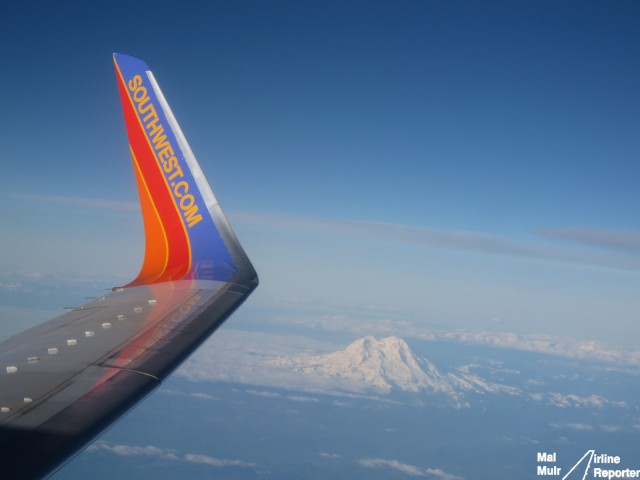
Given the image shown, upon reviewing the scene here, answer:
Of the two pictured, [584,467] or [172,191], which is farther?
[584,467]

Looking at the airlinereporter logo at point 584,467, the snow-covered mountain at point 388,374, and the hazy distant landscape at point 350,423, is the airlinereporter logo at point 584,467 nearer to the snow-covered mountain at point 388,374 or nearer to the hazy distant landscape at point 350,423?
the hazy distant landscape at point 350,423

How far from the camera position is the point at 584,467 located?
100 metres

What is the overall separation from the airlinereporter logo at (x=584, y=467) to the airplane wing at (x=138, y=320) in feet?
359

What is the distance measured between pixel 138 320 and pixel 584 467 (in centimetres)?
12646

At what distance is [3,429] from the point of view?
2027 millimetres

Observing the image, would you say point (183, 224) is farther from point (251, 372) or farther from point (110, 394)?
point (251, 372)

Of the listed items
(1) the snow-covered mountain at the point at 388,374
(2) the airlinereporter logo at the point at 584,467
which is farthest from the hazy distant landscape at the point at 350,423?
(2) the airlinereporter logo at the point at 584,467

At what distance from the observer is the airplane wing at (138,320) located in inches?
84.0

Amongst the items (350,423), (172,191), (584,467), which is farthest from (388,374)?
(172,191)

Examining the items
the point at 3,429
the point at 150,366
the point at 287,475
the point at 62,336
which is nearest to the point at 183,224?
the point at 62,336

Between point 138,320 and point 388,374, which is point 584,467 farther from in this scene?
point 138,320

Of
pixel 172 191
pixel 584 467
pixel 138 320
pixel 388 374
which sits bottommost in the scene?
pixel 584 467

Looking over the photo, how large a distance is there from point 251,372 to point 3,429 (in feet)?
576

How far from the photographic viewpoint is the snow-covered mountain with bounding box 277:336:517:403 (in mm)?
168825
